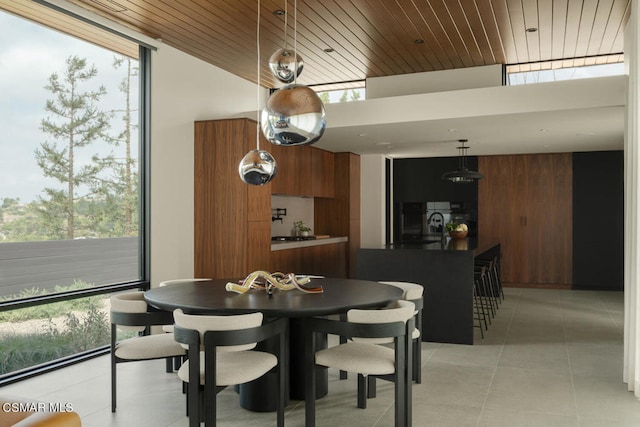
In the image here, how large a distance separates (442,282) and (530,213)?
4495 millimetres

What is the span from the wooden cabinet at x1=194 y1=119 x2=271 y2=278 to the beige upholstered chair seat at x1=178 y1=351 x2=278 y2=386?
106 inches

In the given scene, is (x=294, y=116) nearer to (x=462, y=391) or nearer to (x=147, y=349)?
(x=147, y=349)

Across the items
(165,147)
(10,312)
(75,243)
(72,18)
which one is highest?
(72,18)

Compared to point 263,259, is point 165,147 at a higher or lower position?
higher

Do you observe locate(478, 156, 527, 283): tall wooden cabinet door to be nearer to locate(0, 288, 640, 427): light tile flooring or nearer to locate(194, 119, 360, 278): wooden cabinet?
locate(0, 288, 640, 427): light tile flooring

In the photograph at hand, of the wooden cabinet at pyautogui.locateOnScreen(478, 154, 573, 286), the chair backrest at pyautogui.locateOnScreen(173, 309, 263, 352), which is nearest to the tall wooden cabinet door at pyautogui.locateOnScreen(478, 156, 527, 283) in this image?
the wooden cabinet at pyautogui.locateOnScreen(478, 154, 573, 286)

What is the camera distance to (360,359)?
316 cm

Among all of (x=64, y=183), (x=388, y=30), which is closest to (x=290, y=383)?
(x=64, y=183)

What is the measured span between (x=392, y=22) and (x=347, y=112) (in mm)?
1211

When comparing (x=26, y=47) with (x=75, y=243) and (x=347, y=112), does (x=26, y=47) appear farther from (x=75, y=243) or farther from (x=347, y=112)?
(x=347, y=112)

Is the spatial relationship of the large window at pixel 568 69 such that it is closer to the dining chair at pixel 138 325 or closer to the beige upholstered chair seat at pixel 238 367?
the beige upholstered chair seat at pixel 238 367

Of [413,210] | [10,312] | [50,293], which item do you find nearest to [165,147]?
[50,293]

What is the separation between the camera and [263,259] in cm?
619

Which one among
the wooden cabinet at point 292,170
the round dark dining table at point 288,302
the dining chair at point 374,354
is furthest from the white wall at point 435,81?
the dining chair at point 374,354
